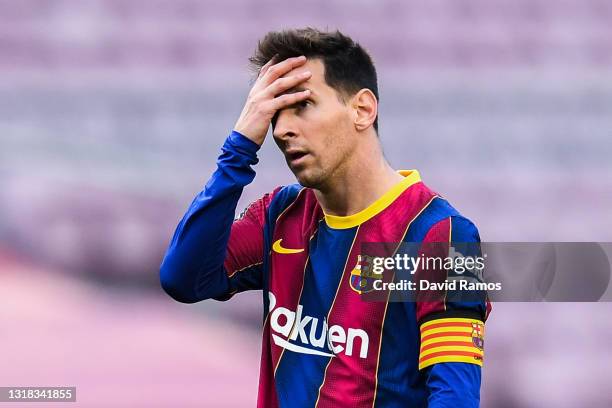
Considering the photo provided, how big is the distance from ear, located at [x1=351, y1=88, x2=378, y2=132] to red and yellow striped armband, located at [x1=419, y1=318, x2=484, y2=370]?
507 mm

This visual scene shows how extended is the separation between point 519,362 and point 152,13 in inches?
69.6

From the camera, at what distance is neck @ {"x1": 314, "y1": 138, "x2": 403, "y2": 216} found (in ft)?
7.11

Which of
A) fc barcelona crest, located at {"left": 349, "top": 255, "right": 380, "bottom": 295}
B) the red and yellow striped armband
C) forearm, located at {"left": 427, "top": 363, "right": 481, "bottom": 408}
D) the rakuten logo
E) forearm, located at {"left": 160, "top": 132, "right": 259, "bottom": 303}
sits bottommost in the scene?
forearm, located at {"left": 427, "top": 363, "right": 481, "bottom": 408}

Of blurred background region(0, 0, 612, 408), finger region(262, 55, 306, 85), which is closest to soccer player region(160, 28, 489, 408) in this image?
finger region(262, 55, 306, 85)

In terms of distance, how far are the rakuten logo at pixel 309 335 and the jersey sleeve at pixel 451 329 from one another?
6.7 inches

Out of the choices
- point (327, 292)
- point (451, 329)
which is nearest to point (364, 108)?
point (327, 292)

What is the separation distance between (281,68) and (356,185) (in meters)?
0.31

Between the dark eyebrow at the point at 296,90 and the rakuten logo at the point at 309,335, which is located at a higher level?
Answer: the dark eyebrow at the point at 296,90

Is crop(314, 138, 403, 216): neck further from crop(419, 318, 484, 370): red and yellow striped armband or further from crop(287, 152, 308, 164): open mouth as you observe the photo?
crop(419, 318, 484, 370): red and yellow striped armband

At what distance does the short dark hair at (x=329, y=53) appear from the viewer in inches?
85.6

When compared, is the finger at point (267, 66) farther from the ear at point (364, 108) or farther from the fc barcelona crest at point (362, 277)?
the fc barcelona crest at point (362, 277)

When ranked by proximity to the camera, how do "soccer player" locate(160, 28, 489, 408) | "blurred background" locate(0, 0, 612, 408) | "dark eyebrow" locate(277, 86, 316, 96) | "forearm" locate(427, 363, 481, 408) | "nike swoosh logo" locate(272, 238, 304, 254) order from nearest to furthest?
"forearm" locate(427, 363, 481, 408), "soccer player" locate(160, 28, 489, 408), "dark eyebrow" locate(277, 86, 316, 96), "nike swoosh logo" locate(272, 238, 304, 254), "blurred background" locate(0, 0, 612, 408)

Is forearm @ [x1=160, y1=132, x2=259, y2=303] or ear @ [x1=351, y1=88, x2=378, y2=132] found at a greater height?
ear @ [x1=351, y1=88, x2=378, y2=132]

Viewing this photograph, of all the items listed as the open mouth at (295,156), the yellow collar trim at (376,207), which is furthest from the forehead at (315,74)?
the yellow collar trim at (376,207)
